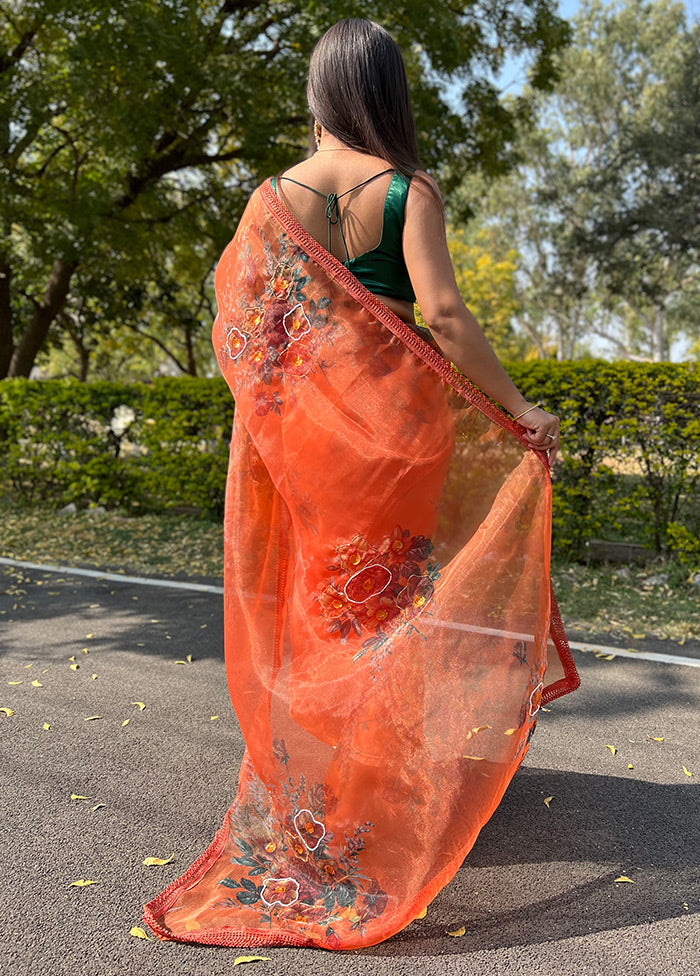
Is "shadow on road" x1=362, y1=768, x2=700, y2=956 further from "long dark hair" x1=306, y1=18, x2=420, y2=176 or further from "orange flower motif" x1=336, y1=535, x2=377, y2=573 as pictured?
"long dark hair" x1=306, y1=18, x2=420, y2=176

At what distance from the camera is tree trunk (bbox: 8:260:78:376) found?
40.8ft

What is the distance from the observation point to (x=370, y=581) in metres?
2.17

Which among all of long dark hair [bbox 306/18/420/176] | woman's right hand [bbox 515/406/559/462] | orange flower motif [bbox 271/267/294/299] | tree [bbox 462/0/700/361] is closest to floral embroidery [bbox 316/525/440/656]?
woman's right hand [bbox 515/406/559/462]

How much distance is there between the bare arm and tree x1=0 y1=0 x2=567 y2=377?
7060mm

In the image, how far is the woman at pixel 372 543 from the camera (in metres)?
2.00

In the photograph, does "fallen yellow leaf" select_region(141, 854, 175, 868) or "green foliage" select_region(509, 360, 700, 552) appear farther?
"green foliage" select_region(509, 360, 700, 552)

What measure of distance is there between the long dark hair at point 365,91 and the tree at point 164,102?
265 inches

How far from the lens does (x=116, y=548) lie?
23.1 ft

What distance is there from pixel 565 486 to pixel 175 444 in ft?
13.1

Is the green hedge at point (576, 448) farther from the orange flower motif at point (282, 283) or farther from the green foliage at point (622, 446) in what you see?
the orange flower motif at point (282, 283)

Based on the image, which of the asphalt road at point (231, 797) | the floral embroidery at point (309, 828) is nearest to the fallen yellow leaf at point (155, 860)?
the asphalt road at point (231, 797)

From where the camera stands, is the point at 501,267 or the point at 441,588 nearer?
the point at 441,588

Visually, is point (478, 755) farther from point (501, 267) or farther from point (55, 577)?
point (501, 267)

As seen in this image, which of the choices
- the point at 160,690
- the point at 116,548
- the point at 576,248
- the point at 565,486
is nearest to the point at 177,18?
the point at 116,548
